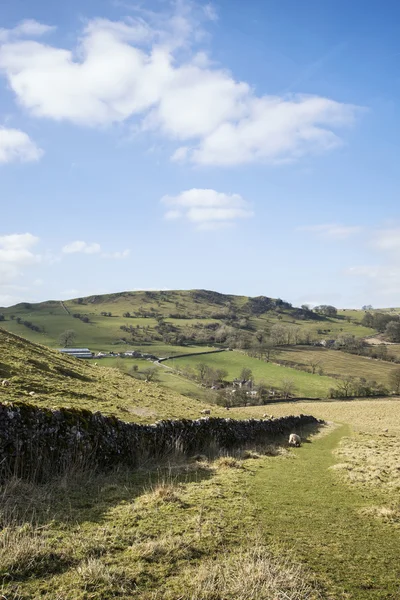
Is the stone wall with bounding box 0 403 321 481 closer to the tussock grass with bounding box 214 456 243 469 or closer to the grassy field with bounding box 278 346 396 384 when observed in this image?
the tussock grass with bounding box 214 456 243 469

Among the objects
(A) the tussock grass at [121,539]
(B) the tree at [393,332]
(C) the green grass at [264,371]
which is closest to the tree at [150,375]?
Answer: (C) the green grass at [264,371]

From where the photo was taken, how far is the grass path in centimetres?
521

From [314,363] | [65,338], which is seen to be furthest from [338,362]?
[65,338]

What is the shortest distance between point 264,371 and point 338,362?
91.0 feet

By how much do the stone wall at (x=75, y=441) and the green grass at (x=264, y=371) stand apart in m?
73.4

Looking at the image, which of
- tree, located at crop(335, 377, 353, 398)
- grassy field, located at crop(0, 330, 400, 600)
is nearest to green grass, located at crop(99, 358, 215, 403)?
tree, located at crop(335, 377, 353, 398)

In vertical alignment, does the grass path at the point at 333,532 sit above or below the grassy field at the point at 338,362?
above

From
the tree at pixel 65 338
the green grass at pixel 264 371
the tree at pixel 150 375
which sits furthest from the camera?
the tree at pixel 65 338

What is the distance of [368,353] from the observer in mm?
129625

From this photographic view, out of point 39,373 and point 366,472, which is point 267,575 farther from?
point 39,373

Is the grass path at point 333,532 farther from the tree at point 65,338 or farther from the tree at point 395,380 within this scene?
the tree at point 65,338

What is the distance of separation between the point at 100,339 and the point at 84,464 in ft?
495

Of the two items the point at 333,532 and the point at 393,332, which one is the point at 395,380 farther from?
the point at 393,332

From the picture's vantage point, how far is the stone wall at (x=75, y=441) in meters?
8.58
